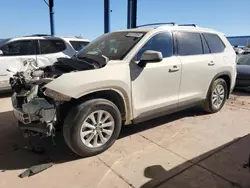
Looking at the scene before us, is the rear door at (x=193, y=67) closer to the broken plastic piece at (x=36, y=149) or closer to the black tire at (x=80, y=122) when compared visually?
the black tire at (x=80, y=122)

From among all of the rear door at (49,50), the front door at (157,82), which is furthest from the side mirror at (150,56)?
the rear door at (49,50)

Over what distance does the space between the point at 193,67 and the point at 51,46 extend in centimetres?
488

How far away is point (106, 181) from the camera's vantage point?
3018 mm

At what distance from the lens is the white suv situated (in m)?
3.28

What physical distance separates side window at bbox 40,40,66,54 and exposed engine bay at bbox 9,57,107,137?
402 cm

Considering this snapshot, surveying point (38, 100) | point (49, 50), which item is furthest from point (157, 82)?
point (49, 50)

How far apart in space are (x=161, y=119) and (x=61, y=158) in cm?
237

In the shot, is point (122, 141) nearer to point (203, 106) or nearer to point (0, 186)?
point (0, 186)

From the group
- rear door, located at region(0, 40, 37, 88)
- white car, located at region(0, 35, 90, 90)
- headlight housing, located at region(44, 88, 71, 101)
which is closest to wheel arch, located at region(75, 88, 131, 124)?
headlight housing, located at region(44, 88, 71, 101)

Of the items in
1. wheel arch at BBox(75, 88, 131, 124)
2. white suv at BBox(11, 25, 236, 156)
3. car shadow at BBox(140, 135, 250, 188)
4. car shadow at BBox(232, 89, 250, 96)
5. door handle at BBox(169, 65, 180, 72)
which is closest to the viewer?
car shadow at BBox(140, 135, 250, 188)

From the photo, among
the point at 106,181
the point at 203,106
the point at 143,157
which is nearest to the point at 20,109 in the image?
the point at 106,181

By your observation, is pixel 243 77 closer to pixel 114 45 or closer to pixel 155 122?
pixel 155 122

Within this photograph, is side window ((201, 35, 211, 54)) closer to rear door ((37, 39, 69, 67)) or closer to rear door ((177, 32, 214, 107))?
rear door ((177, 32, 214, 107))

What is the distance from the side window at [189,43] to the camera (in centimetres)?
457
